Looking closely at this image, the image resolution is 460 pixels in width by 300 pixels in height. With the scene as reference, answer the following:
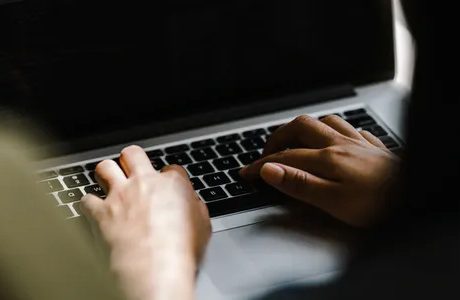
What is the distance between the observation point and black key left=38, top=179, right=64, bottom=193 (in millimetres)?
1054

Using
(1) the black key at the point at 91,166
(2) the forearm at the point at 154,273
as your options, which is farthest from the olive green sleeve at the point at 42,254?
(1) the black key at the point at 91,166

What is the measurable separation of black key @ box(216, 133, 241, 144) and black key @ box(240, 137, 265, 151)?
0.5 inches

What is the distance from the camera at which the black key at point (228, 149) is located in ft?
3.72

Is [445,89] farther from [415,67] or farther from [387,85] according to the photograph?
[387,85]

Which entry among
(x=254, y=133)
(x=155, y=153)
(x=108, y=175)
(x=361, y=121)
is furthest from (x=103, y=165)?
(x=361, y=121)

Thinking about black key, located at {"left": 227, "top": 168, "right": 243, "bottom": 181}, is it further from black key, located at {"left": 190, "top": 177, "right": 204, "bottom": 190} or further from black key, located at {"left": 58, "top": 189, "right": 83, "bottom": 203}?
black key, located at {"left": 58, "top": 189, "right": 83, "bottom": 203}

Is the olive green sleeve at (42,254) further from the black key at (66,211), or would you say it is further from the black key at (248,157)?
the black key at (248,157)

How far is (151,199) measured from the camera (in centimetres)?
95

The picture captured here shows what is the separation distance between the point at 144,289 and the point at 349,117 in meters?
0.47

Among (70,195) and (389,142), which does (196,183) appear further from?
(389,142)

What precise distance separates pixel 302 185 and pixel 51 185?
0.95ft

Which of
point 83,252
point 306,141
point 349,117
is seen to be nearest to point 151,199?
point 83,252

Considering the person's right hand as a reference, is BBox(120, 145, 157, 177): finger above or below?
above

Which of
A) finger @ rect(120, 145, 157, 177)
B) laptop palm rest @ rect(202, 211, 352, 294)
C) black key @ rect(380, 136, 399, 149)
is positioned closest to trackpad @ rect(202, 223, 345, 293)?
laptop palm rest @ rect(202, 211, 352, 294)
